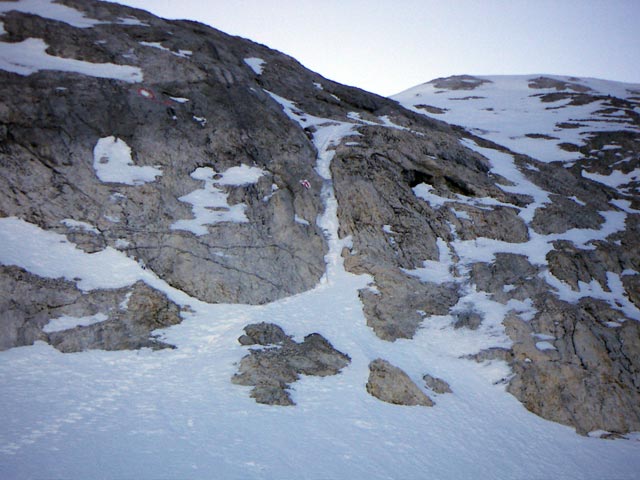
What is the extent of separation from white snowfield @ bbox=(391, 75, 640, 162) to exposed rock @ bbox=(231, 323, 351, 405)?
29458 mm

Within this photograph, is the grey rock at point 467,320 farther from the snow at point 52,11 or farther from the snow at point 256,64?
the snow at point 52,11

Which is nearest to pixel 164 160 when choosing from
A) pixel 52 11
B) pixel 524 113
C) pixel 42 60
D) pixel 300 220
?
pixel 300 220

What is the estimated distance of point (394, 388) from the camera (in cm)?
1471

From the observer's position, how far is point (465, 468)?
11820 millimetres

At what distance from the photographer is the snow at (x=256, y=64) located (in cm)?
3637

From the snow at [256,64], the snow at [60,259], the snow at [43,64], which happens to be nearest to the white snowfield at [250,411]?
the snow at [60,259]

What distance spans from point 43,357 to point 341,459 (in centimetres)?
917

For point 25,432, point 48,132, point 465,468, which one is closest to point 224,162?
point 48,132

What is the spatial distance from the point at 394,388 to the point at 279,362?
3732mm

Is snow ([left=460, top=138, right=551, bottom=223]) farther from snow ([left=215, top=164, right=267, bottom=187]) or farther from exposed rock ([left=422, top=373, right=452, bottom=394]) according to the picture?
snow ([left=215, top=164, right=267, bottom=187])

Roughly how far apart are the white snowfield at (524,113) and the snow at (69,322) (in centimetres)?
3440

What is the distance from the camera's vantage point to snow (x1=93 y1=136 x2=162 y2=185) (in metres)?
21.1

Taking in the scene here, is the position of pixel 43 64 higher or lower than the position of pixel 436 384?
higher

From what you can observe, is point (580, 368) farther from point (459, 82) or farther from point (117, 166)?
point (459, 82)
